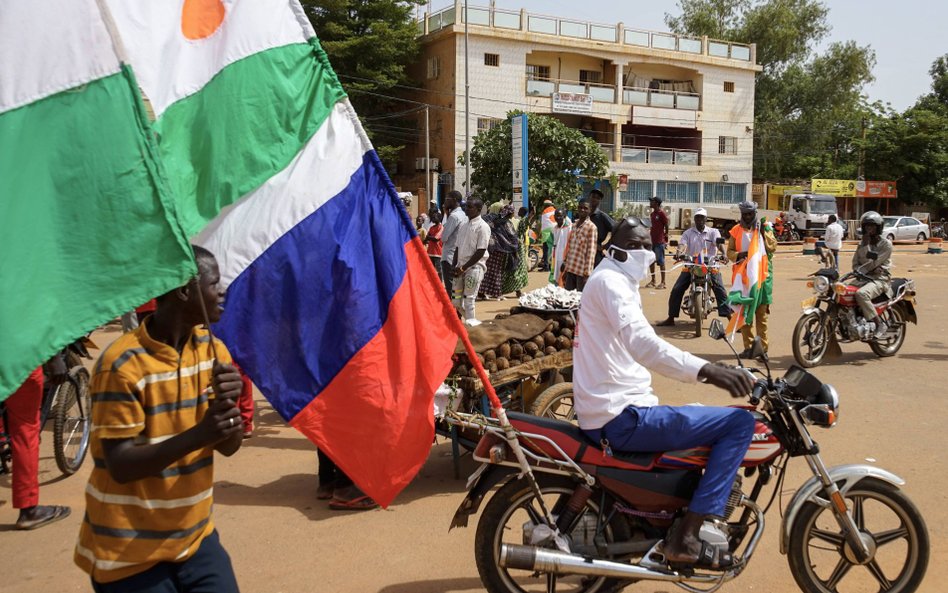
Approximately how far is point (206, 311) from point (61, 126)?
0.73m

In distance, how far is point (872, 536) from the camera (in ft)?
12.2

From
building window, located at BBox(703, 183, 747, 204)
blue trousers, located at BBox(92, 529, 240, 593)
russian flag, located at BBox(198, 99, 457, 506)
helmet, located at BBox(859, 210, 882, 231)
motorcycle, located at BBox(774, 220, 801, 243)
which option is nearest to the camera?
blue trousers, located at BBox(92, 529, 240, 593)

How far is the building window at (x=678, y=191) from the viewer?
147 ft

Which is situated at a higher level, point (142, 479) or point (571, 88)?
point (571, 88)

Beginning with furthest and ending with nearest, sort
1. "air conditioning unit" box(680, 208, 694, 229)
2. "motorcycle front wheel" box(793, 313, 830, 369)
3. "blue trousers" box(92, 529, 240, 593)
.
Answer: "air conditioning unit" box(680, 208, 694, 229) → "motorcycle front wheel" box(793, 313, 830, 369) → "blue trousers" box(92, 529, 240, 593)

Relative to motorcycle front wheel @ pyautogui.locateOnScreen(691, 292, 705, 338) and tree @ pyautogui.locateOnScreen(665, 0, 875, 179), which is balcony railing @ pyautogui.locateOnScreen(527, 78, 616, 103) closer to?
tree @ pyautogui.locateOnScreen(665, 0, 875, 179)

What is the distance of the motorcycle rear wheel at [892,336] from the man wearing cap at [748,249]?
145 centimetres

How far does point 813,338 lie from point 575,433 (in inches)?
273

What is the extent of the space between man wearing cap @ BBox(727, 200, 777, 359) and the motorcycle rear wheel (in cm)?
145

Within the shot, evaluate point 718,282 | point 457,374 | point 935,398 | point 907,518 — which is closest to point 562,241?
point 718,282

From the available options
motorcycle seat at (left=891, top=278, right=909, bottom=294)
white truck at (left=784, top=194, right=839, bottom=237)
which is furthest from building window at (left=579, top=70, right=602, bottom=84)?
motorcycle seat at (left=891, top=278, right=909, bottom=294)

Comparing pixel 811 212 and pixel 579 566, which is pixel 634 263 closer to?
pixel 579 566

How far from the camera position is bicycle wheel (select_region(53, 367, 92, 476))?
18.8ft

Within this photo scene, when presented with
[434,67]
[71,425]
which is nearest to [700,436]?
[71,425]
